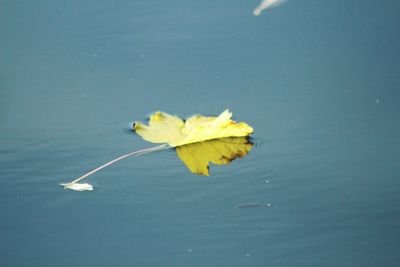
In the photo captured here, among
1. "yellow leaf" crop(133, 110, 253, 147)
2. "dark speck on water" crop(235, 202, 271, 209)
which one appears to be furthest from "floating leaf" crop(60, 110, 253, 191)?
"dark speck on water" crop(235, 202, 271, 209)

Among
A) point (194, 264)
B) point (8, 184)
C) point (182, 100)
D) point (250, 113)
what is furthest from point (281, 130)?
point (8, 184)

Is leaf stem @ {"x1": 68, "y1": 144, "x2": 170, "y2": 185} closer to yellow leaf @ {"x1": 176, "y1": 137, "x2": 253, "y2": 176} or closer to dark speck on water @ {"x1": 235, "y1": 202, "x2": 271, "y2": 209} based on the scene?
yellow leaf @ {"x1": 176, "y1": 137, "x2": 253, "y2": 176}

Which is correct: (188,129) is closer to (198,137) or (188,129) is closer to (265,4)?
(198,137)

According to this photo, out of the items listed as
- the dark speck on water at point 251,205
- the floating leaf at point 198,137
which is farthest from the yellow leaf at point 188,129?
the dark speck on water at point 251,205

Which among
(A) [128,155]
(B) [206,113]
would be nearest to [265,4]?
(B) [206,113]

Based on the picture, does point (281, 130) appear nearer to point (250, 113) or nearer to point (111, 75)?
point (250, 113)
